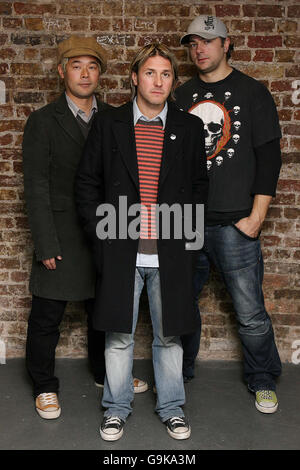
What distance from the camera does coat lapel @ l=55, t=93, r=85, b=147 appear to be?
9.54 feet

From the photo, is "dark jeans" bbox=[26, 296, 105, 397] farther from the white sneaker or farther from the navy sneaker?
the navy sneaker

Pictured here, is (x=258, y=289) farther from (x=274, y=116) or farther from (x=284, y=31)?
(x=284, y=31)

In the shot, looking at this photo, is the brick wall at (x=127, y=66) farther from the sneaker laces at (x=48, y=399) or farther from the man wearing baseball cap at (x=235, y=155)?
the sneaker laces at (x=48, y=399)

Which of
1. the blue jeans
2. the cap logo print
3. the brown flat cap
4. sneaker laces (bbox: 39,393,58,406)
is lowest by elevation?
sneaker laces (bbox: 39,393,58,406)

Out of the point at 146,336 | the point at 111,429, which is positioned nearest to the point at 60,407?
the point at 111,429

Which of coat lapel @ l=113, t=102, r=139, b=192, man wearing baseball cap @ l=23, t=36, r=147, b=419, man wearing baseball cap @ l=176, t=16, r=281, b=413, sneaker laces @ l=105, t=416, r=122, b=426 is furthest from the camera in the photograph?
man wearing baseball cap @ l=176, t=16, r=281, b=413

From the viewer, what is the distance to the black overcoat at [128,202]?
268cm

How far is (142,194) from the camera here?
2695 mm

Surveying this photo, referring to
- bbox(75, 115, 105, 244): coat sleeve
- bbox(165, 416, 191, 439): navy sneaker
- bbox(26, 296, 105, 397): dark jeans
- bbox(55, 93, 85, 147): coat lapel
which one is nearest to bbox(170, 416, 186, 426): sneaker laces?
bbox(165, 416, 191, 439): navy sneaker

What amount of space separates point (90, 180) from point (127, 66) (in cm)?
107

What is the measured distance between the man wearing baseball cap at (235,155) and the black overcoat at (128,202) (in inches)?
12.9

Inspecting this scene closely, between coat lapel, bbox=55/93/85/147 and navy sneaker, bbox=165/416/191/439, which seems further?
coat lapel, bbox=55/93/85/147

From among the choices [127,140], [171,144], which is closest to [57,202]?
[127,140]

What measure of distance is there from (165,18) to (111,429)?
234cm
